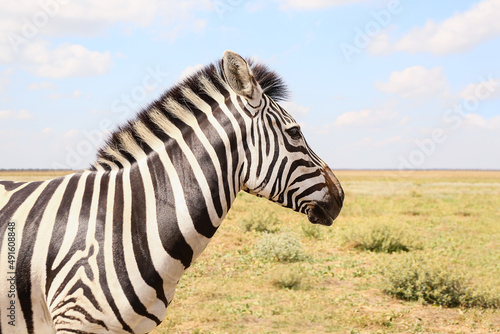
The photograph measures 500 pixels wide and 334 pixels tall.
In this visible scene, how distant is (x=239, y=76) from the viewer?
2.78 metres

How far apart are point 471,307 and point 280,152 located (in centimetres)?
704

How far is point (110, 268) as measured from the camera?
8.10 feet

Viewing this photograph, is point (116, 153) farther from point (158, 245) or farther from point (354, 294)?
point (354, 294)

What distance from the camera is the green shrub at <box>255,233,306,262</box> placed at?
35.5 feet

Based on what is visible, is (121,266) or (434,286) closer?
(121,266)

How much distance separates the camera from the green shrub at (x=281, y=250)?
426 inches

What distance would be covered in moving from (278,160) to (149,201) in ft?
2.82

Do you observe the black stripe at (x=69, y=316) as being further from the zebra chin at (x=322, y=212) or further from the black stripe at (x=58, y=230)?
the zebra chin at (x=322, y=212)

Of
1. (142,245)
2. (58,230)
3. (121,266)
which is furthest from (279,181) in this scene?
(58,230)

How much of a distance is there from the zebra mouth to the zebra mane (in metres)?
1.00

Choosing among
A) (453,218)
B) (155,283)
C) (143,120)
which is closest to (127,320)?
(155,283)

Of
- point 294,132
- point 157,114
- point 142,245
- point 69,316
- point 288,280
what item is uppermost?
point 157,114

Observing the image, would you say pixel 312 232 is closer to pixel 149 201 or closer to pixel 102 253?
pixel 149 201

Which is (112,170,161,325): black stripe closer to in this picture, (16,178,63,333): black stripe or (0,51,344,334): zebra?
(0,51,344,334): zebra
